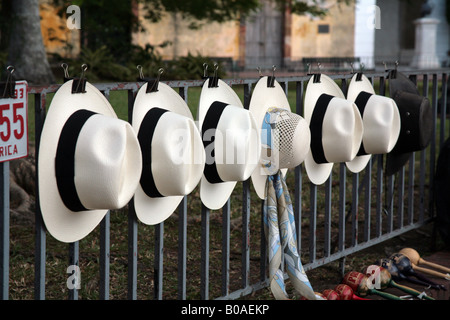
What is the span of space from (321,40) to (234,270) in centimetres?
2024

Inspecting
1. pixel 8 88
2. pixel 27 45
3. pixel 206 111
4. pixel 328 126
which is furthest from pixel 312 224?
pixel 27 45

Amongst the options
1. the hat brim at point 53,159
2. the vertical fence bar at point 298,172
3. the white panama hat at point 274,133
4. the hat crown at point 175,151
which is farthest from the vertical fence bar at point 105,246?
the vertical fence bar at point 298,172

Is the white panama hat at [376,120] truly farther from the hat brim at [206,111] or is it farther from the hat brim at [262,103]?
the hat brim at [206,111]

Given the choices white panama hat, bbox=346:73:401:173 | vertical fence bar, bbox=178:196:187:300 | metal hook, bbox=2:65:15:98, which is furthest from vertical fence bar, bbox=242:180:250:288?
metal hook, bbox=2:65:15:98

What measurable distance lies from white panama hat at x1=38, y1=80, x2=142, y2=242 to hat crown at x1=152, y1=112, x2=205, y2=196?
0.19 metres

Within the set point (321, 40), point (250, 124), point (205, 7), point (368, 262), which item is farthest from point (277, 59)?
point (250, 124)

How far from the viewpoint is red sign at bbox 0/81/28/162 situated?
7.27ft

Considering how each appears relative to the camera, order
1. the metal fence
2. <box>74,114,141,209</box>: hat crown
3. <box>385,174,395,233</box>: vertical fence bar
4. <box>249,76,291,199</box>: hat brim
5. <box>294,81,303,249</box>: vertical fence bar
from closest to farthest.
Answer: <box>74,114,141,209</box>: hat crown → the metal fence → <box>249,76,291,199</box>: hat brim → <box>294,81,303,249</box>: vertical fence bar → <box>385,174,395,233</box>: vertical fence bar

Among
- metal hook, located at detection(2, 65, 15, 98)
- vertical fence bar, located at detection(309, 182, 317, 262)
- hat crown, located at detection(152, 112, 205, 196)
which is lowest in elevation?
vertical fence bar, located at detection(309, 182, 317, 262)

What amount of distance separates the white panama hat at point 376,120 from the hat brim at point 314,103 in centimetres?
15

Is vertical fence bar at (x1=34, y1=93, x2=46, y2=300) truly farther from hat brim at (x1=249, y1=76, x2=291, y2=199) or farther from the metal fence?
hat brim at (x1=249, y1=76, x2=291, y2=199)

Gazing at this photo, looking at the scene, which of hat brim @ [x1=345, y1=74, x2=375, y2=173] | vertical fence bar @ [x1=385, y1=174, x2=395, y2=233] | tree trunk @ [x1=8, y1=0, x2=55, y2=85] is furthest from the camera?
tree trunk @ [x1=8, y1=0, x2=55, y2=85]
